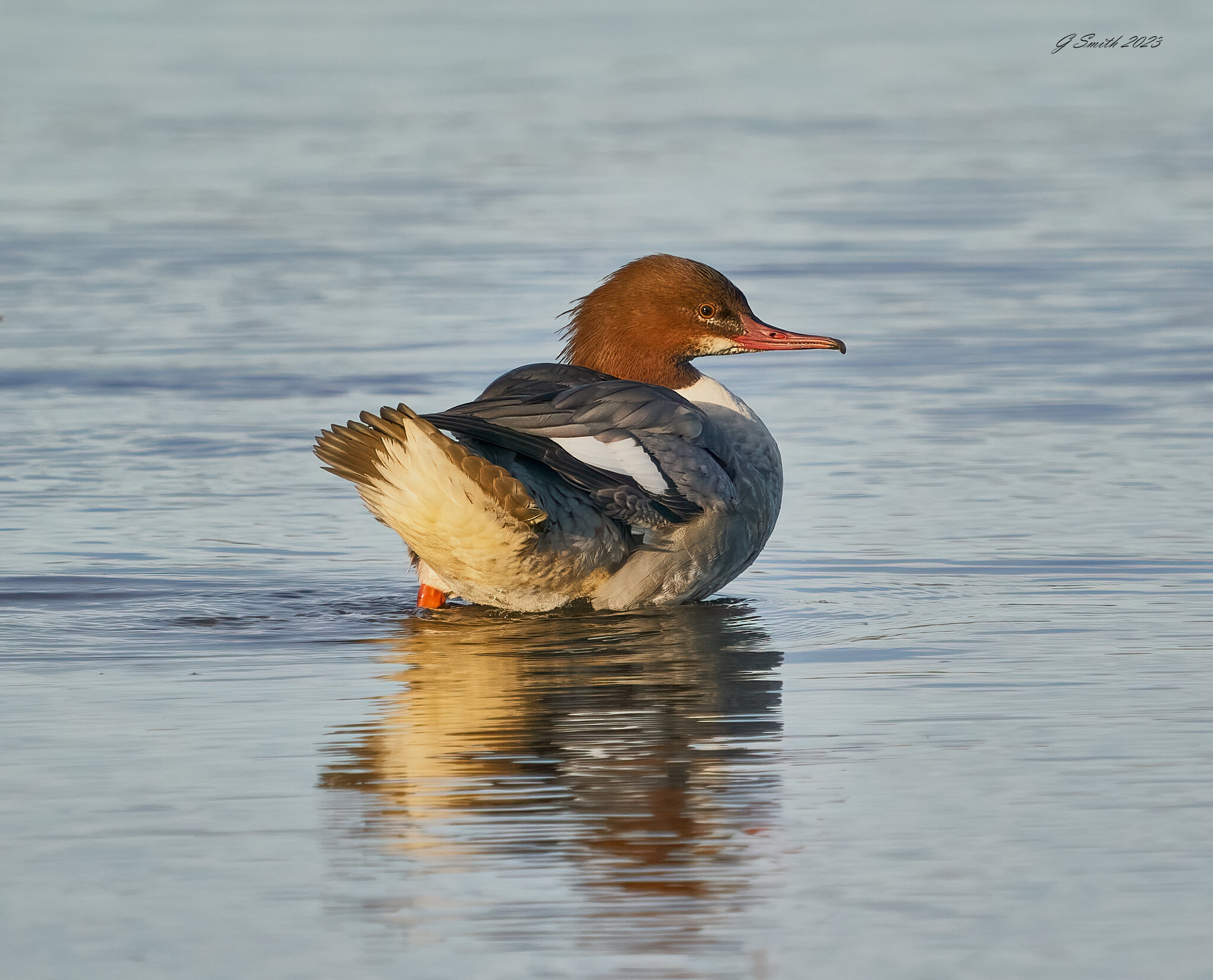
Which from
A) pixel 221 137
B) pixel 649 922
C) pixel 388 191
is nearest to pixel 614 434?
pixel 649 922

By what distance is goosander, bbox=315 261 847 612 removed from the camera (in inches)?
249

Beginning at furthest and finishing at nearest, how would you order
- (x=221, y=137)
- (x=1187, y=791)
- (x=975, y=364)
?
(x=221, y=137) < (x=975, y=364) < (x=1187, y=791)

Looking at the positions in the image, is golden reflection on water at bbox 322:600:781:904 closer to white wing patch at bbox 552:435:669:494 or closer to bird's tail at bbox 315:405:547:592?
bird's tail at bbox 315:405:547:592

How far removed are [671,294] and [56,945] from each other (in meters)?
4.71

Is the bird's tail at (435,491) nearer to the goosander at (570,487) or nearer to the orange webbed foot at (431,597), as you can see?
the goosander at (570,487)

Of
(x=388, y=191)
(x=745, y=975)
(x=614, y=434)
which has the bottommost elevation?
(x=745, y=975)

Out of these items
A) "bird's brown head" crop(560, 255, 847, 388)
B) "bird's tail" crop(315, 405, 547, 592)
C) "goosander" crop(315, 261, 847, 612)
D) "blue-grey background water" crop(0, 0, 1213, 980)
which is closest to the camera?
"blue-grey background water" crop(0, 0, 1213, 980)

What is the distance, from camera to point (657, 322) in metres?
8.07

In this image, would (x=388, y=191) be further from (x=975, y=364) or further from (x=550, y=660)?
(x=550, y=660)

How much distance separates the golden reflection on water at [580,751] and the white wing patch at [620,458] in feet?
1.57

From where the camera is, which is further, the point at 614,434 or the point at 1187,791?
the point at 614,434

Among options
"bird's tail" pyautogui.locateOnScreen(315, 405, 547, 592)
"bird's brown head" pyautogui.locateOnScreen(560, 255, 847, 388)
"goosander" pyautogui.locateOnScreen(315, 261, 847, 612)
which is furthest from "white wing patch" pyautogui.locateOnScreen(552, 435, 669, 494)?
"bird's brown head" pyautogui.locateOnScreen(560, 255, 847, 388)

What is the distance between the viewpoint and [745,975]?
368cm

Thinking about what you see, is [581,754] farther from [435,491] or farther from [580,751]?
[435,491]
